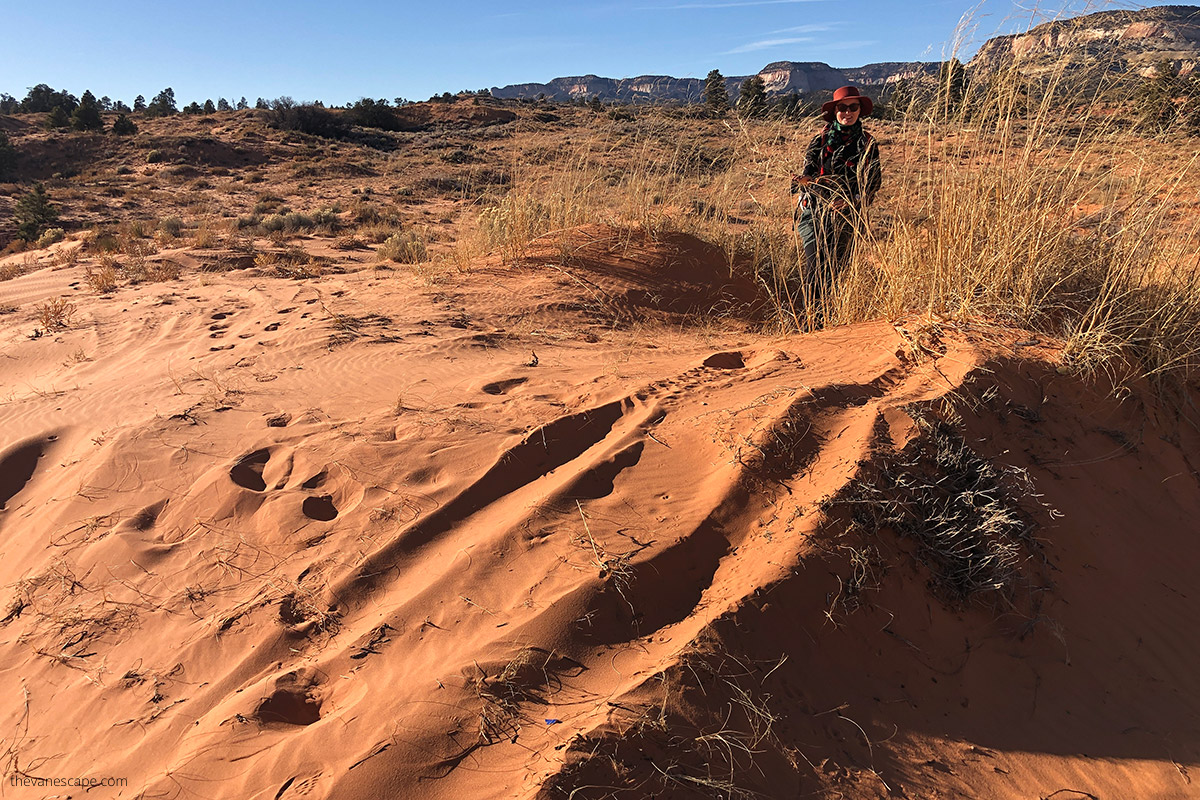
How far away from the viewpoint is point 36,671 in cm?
235

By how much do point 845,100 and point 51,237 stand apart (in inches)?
527

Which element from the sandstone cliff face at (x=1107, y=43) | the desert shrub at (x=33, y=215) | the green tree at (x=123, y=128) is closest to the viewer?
the sandstone cliff face at (x=1107, y=43)

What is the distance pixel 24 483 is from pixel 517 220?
437 cm

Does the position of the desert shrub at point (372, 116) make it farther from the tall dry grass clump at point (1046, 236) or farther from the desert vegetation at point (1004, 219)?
the tall dry grass clump at point (1046, 236)

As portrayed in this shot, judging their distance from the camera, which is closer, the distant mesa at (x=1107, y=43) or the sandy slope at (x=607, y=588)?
the sandy slope at (x=607, y=588)

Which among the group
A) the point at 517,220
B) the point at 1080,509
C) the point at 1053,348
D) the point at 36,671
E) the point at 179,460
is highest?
the point at 517,220

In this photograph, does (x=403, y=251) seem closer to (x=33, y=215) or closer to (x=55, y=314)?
(x=55, y=314)

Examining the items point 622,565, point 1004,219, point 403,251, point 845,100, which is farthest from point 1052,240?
point 403,251

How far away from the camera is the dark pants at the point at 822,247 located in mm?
4516

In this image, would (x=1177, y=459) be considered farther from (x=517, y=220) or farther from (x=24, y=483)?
(x=24, y=483)

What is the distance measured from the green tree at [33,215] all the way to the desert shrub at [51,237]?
0.47 metres

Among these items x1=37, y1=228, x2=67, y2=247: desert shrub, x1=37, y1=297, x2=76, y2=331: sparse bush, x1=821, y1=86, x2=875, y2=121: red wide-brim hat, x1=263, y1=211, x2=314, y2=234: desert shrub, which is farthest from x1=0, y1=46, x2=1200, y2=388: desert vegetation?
x1=37, y1=228, x2=67, y2=247: desert shrub

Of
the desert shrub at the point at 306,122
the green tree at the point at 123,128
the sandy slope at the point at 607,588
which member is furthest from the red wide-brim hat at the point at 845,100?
the green tree at the point at 123,128

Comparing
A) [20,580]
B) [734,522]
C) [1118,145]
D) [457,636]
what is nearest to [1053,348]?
[1118,145]
